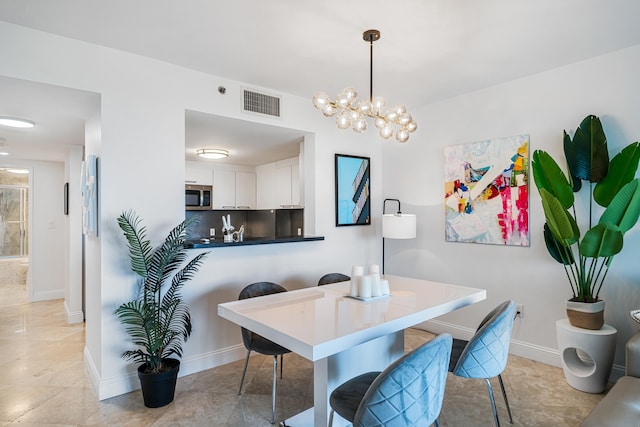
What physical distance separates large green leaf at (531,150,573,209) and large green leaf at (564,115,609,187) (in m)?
0.12

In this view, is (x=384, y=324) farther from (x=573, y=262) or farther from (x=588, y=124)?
(x=588, y=124)

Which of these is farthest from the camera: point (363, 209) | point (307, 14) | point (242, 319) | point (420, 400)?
point (363, 209)

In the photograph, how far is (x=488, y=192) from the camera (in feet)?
11.5

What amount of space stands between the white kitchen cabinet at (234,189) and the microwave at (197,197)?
159 mm

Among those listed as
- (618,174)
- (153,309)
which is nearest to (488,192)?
(618,174)

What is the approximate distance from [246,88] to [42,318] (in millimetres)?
4045

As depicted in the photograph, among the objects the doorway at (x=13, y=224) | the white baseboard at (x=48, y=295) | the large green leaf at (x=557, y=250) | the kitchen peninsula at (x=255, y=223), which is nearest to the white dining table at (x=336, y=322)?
the large green leaf at (x=557, y=250)

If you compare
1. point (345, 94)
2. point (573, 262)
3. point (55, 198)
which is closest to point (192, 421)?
point (345, 94)

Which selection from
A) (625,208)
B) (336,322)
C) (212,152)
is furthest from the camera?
(212,152)

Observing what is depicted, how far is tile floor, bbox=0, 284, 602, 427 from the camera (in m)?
2.30

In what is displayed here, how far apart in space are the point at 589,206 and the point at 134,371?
3.82m

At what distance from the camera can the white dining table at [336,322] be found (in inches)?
63.1

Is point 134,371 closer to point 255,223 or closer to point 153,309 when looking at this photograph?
point 153,309

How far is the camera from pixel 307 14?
7.23 feet
